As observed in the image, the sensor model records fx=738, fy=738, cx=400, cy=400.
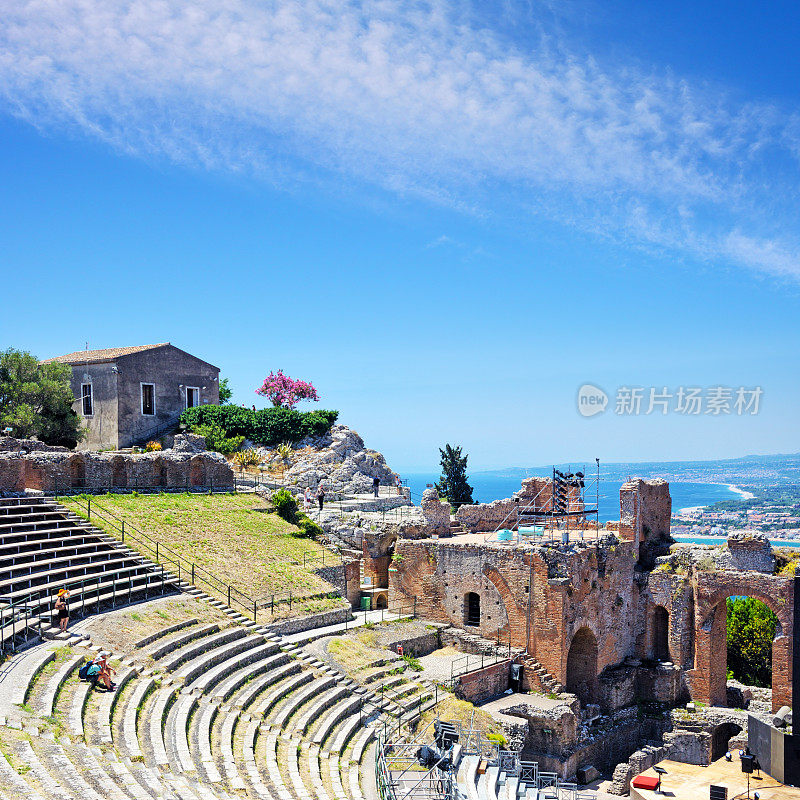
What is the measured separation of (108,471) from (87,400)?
13.3m

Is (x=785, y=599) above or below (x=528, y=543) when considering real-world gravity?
below

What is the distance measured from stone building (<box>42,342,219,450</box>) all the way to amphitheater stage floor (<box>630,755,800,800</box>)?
33.1 meters

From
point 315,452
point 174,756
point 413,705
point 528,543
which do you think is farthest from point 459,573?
point 315,452

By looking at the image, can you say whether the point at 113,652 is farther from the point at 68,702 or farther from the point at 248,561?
the point at 248,561

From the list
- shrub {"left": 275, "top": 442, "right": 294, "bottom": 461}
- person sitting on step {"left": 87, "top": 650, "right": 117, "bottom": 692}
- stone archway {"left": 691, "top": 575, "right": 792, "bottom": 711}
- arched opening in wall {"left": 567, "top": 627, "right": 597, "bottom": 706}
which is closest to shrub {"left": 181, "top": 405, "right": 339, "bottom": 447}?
shrub {"left": 275, "top": 442, "right": 294, "bottom": 461}

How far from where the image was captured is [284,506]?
120ft

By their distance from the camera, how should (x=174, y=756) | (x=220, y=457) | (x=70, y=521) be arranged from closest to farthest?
(x=174, y=756) < (x=70, y=521) < (x=220, y=457)

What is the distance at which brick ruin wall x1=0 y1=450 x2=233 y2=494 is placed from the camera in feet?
96.1

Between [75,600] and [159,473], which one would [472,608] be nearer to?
[75,600]

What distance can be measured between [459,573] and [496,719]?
22.9 feet

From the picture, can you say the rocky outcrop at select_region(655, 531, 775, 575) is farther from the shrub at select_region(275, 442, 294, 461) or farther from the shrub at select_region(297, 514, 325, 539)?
the shrub at select_region(275, 442, 294, 461)

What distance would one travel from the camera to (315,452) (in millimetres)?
48562

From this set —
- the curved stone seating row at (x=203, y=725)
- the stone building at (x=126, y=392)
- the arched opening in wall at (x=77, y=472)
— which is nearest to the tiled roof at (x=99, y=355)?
the stone building at (x=126, y=392)

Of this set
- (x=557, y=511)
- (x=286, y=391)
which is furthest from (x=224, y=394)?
(x=557, y=511)
